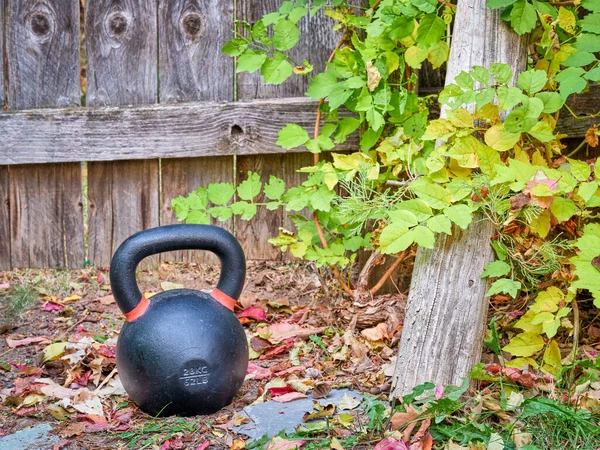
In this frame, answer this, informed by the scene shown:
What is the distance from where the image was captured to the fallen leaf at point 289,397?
96.3 inches

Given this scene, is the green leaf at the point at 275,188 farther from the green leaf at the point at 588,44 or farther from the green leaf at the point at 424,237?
the green leaf at the point at 588,44

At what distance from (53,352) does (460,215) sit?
1751 mm

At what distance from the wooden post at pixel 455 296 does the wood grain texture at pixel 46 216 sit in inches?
87.3

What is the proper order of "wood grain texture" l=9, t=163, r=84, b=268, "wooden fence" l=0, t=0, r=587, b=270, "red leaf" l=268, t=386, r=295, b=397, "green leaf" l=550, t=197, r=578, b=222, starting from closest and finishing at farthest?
"green leaf" l=550, t=197, r=578, b=222, "red leaf" l=268, t=386, r=295, b=397, "wooden fence" l=0, t=0, r=587, b=270, "wood grain texture" l=9, t=163, r=84, b=268

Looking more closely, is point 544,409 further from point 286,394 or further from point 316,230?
point 316,230

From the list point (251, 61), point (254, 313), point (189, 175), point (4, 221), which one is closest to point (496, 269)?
point (254, 313)

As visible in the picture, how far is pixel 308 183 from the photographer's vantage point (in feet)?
10.1

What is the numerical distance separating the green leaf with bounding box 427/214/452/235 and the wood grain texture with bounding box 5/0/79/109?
2.35 meters

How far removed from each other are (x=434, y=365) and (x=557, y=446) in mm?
510

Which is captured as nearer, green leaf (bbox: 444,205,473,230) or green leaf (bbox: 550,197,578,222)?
green leaf (bbox: 444,205,473,230)

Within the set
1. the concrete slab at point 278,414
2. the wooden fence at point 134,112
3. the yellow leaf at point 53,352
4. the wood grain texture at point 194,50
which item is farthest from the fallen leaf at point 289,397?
the wood grain texture at point 194,50

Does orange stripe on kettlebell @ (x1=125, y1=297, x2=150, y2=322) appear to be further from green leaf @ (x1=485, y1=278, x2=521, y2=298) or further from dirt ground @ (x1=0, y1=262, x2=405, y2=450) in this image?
green leaf @ (x1=485, y1=278, x2=521, y2=298)

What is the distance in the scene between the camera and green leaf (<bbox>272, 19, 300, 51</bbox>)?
9.98ft

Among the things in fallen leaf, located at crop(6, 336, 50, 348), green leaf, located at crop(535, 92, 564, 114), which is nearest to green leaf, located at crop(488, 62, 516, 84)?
green leaf, located at crop(535, 92, 564, 114)
